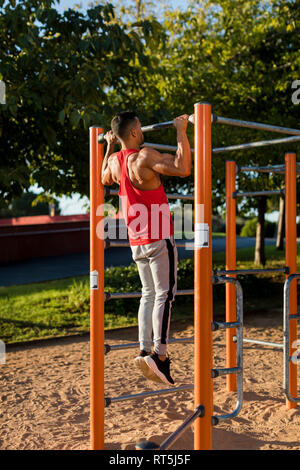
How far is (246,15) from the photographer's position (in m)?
10.9

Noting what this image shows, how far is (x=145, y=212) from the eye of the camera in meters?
2.85

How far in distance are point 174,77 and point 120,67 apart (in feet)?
9.80

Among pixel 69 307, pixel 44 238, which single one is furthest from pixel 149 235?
pixel 44 238

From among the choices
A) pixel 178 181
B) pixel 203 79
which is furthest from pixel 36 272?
pixel 203 79

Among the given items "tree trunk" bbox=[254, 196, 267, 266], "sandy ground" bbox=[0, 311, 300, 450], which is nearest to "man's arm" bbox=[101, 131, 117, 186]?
"sandy ground" bbox=[0, 311, 300, 450]

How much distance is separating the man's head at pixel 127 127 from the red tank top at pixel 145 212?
70 mm

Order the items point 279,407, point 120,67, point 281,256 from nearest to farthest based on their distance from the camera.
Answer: point 279,407
point 120,67
point 281,256

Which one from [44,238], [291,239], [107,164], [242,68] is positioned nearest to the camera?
[107,164]

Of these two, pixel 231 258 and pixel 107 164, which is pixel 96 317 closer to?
pixel 107 164

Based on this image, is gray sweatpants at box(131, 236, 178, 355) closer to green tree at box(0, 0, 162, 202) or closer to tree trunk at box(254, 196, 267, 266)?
green tree at box(0, 0, 162, 202)

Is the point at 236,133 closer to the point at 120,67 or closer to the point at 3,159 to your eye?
the point at 120,67

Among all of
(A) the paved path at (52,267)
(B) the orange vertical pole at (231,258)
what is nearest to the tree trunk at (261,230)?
(A) the paved path at (52,267)

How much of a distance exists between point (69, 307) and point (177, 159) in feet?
24.0

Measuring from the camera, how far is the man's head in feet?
9.40
